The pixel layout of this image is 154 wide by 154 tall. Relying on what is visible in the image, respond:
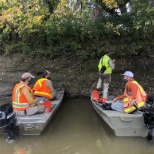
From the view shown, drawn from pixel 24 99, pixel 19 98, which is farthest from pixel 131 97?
pixel 19 98

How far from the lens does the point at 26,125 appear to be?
299 inches

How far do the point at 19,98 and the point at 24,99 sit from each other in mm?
134

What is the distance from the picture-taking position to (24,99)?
796 cm

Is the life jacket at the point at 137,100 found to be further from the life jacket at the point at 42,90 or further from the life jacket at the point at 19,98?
the life jacket at the point at 42,90

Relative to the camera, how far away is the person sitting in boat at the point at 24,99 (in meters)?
7.80

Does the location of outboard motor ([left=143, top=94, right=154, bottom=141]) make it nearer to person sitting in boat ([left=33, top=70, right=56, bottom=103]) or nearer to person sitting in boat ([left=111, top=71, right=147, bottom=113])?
person sitting in boat ([left=111, top=71, right=147, bottom=113])

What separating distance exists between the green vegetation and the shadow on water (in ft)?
14.0

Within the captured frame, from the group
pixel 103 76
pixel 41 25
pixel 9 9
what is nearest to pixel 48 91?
pixel 103 76

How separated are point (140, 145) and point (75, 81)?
17.5 ft

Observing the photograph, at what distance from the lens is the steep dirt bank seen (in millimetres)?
11859

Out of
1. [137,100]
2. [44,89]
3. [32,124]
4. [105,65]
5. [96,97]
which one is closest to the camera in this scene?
[137,100]

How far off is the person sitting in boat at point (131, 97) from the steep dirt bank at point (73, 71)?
136 inches

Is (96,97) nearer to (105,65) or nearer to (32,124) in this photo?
(105,65)

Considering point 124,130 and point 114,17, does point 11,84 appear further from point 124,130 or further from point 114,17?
point 124,130
